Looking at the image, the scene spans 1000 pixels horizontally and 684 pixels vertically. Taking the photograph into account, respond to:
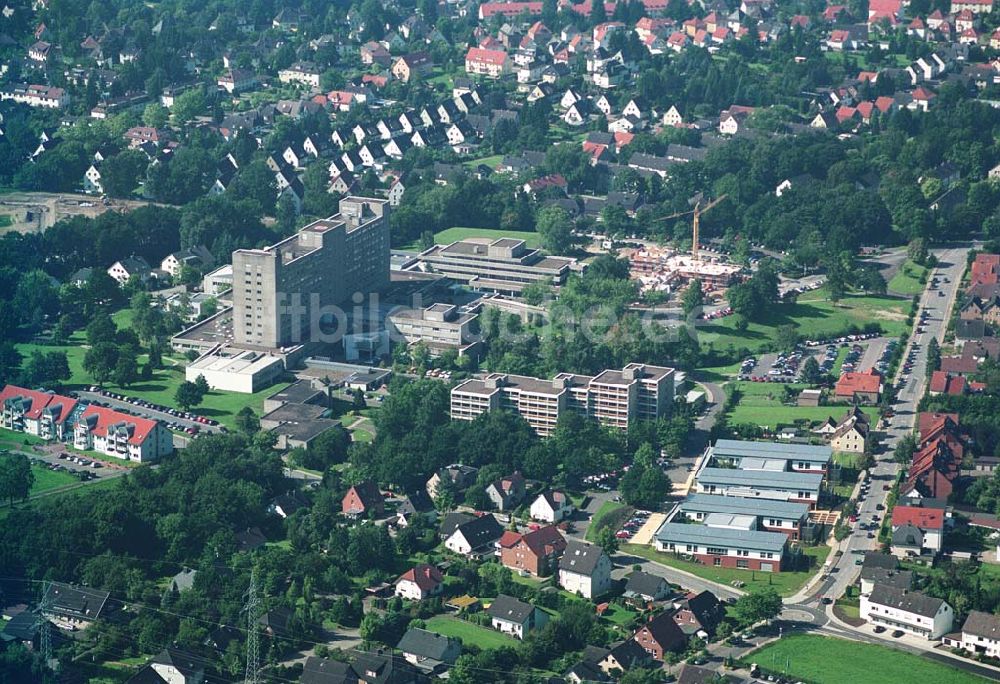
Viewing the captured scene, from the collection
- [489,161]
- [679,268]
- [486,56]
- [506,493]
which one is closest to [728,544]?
[506,493]

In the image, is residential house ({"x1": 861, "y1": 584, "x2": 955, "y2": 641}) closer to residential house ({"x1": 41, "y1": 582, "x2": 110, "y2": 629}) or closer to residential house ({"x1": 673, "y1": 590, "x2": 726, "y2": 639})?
residential house ({"x1": 673, "y1": 590, "x2": 726, "y2": 639})

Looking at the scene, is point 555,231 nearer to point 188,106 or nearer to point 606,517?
point 606,517

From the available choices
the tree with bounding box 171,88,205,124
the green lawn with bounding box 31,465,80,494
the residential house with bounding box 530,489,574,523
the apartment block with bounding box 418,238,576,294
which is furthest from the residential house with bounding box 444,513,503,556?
the tree with bounding box 171,88,205,124

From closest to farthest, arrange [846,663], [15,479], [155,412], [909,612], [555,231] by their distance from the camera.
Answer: [846,663] → [909,612] → [15,479] → [155,412] → [555,231]

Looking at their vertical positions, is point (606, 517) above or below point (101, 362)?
below

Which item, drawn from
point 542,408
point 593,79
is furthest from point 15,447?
point 593,79

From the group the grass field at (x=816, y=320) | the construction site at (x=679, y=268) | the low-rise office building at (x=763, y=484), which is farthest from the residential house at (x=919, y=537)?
the construction site at (x=679, y=268)
